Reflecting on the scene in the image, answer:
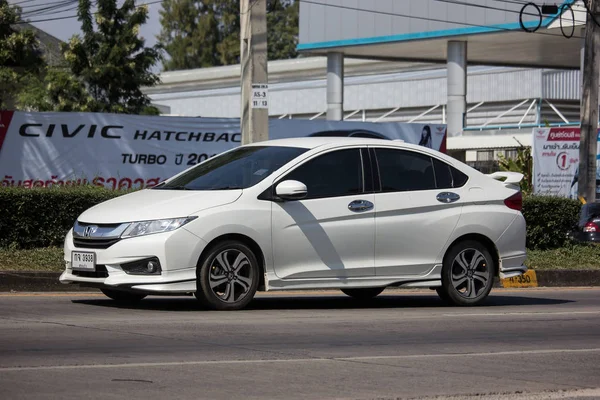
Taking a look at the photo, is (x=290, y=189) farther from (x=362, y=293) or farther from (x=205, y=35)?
(x=205, y=35)

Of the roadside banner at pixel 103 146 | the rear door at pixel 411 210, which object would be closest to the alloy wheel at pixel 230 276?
the rear door at pixel 411 210

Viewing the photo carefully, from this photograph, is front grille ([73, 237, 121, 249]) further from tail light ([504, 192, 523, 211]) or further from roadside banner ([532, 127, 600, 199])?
roadside banner ([532, 127, 600, 199])

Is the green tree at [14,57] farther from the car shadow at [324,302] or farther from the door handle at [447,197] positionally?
the door handle at [447,197]

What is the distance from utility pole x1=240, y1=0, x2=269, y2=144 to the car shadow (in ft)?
13.3

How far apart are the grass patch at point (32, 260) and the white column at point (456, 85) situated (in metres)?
29.6

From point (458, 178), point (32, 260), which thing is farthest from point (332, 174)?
point (32, 260)

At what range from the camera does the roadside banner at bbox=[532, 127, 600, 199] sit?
25.7 metres

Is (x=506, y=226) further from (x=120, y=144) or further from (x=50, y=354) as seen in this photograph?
(x=120, y=144)

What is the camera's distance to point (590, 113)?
22000 mm

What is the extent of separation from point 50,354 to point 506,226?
19.9 ft

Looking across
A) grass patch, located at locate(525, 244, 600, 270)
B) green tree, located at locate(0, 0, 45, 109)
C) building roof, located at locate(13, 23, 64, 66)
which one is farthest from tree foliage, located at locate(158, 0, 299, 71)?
grass patch, located at locate(525, 244, 600, 270)

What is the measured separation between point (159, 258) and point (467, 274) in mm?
3659

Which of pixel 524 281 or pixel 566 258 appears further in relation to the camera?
pixel 566 258

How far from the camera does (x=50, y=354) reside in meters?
8.13
